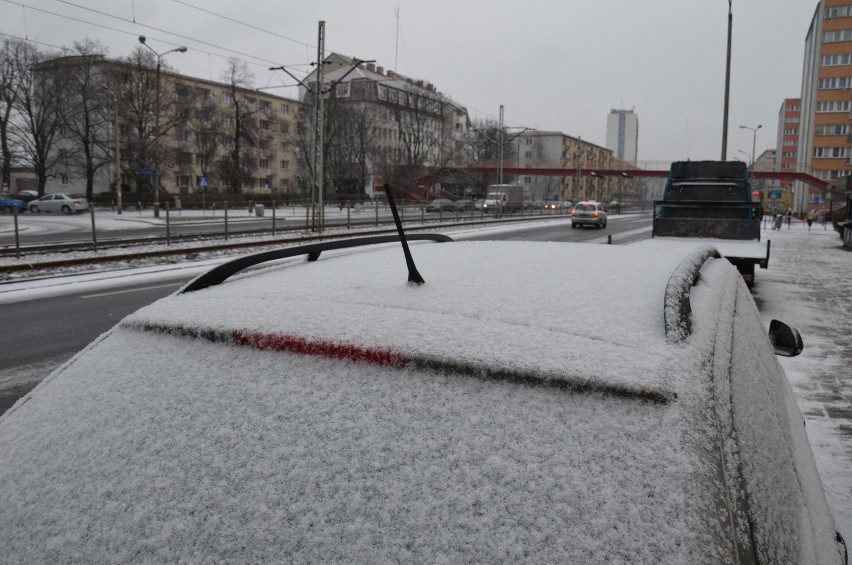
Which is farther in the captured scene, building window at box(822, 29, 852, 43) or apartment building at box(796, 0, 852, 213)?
apartment building at box(796, 0, 852, 213)

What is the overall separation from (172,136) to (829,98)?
82900 mm

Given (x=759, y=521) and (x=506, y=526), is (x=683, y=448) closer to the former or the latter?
(x=759, y=521)

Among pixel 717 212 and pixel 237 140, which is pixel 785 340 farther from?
pixel 237 140

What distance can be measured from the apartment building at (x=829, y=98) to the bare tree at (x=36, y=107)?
8504 cm

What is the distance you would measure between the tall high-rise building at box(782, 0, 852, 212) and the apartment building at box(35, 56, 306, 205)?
69024 millimetres

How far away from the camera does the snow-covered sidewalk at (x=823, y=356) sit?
4094mm

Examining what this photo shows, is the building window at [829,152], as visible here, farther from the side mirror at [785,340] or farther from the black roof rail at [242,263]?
the black roof rail at [242,263]

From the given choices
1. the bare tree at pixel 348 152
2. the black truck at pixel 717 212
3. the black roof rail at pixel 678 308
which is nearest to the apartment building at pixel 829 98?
the bare tree at pixel 348 152

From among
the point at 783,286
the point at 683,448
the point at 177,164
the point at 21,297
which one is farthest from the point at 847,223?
the point at 177,164

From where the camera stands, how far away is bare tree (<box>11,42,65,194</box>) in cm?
5662

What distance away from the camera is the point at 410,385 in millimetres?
1310

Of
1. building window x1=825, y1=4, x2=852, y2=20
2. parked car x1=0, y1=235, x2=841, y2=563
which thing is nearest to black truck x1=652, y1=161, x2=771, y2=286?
parked car x1=0, y1=235, x2=841, y2=563

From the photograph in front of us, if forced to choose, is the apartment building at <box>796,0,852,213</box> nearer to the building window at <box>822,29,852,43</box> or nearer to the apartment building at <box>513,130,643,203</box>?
the building window at <box>822,29,852,43</box>

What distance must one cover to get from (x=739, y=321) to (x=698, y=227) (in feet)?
44.8
